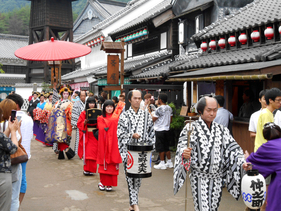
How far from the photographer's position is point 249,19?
10.5 meters

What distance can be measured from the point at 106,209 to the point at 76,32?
37792 mm

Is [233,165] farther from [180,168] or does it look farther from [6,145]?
[6,145]

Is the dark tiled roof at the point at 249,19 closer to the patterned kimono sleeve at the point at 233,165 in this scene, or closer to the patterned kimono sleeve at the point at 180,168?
the patterned kimono sleeve at the point at 233,165

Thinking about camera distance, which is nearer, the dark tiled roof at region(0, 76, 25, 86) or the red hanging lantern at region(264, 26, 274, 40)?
the red hanging lantern at region(264, 26, 274, 40)

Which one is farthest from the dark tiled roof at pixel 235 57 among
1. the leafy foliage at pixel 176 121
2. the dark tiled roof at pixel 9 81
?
the dark tiled roof at pixel 9 81

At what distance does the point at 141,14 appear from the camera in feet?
72.8

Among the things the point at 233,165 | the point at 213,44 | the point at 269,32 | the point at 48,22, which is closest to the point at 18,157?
the point at 233,165

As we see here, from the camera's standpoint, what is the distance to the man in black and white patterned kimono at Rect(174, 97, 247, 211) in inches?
150

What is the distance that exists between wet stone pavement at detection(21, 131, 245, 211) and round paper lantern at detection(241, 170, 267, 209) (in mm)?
2360

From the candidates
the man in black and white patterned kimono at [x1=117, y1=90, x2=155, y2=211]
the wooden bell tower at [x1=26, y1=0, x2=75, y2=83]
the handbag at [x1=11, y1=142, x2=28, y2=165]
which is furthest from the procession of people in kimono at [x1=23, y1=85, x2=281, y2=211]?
the wooden bell tower at [x1=26, y1=0, x2=75, y2=83]

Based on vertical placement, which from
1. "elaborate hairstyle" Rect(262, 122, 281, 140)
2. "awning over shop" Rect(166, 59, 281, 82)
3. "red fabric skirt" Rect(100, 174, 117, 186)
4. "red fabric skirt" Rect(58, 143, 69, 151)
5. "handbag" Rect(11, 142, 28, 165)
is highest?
"awning over shop" Rect(166, 59, 281, 82)

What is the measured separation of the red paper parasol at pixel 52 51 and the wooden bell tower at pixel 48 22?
25.4 m

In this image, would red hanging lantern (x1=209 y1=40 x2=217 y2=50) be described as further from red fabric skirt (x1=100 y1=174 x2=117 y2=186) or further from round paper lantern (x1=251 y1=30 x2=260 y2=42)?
red fabric skirt (x1=100 y1=174 x2=117 y2=186)

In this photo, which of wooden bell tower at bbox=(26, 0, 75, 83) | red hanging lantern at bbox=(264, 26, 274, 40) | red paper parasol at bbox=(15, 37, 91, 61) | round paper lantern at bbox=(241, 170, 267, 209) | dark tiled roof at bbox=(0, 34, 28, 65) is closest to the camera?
round paper lantern at bbox=(241, 170, 267, 209)
